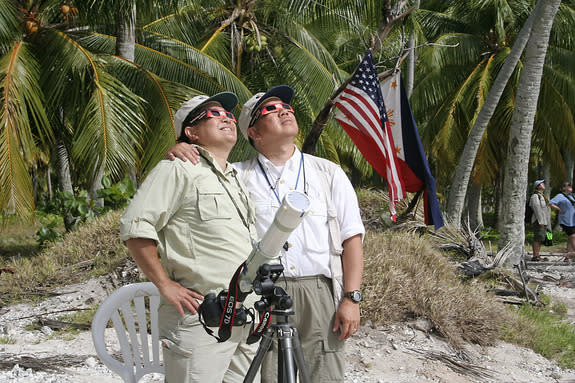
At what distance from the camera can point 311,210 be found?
2811 millimetres

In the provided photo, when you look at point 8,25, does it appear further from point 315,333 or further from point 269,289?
point 269,289

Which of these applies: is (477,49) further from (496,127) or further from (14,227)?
(14,227)

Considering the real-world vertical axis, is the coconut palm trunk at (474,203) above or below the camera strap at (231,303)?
below

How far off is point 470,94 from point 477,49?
85.4 inches

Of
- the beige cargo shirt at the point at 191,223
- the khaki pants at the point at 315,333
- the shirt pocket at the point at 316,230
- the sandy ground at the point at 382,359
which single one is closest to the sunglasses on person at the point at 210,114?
the beige cargo shirt at the point at 191,223

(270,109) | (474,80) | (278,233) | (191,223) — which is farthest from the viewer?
(474,80)

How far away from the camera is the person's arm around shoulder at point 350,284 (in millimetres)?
2713

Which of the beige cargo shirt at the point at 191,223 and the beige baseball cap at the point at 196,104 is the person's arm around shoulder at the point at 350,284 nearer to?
the beige cargo shirt at the point at 191,223

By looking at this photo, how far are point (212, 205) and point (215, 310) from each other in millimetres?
555

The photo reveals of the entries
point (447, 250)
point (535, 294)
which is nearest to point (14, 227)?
point (447, 250)

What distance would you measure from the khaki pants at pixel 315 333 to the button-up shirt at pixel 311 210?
76 millimetres

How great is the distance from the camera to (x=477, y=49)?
1905 cm

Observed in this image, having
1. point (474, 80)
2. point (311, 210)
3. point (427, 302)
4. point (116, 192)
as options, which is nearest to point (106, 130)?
point (116, 192)

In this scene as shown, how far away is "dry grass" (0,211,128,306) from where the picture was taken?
7.12m
